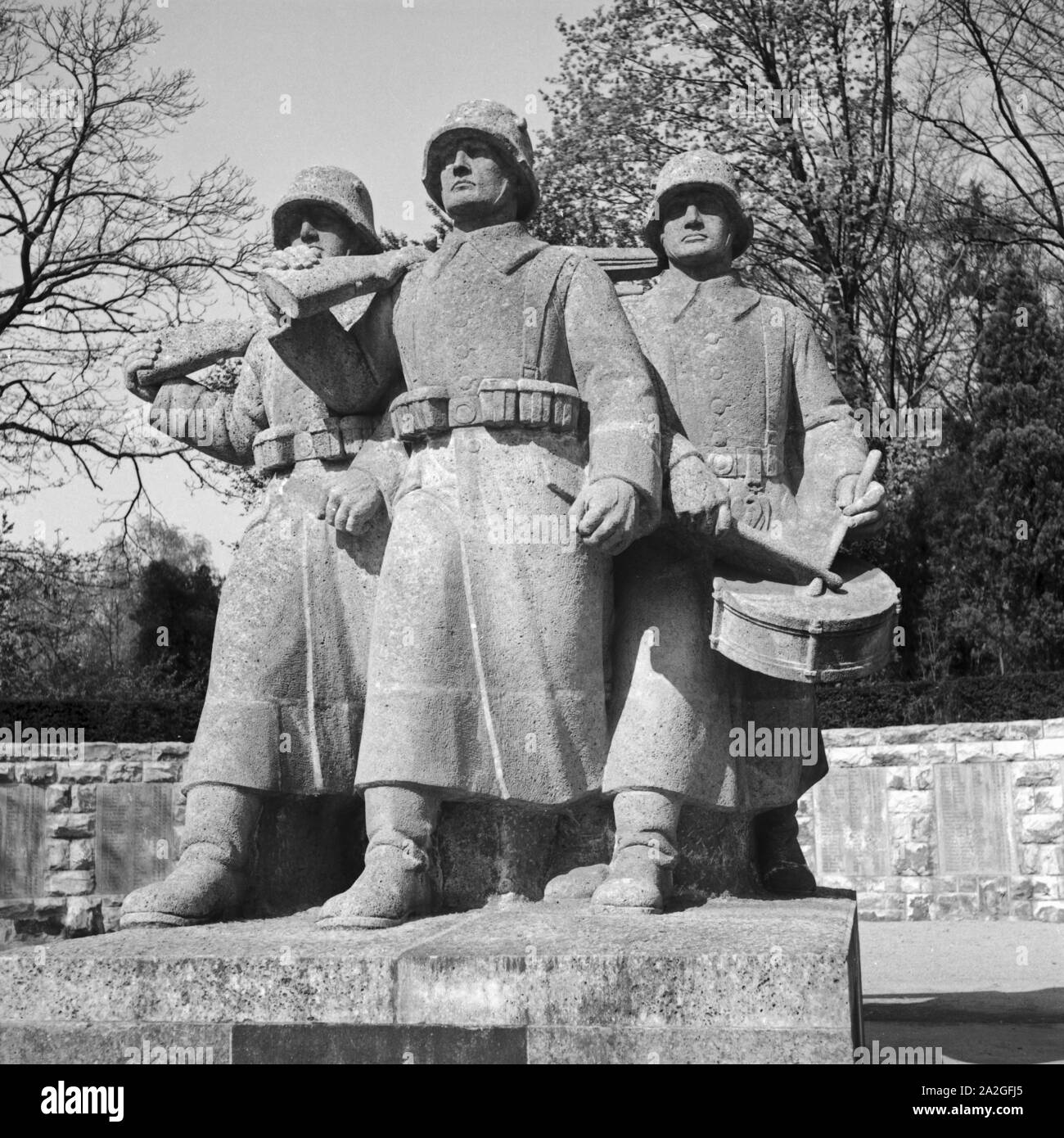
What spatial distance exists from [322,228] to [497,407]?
3.44ft

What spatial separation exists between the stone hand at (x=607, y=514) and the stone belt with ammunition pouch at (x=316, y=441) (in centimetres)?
92

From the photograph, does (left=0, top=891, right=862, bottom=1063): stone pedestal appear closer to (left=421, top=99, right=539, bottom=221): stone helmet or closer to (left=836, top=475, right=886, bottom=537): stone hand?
(left=836, top=475, right=886, bottom=537): stone hand

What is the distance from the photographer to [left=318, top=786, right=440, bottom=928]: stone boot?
169 inches

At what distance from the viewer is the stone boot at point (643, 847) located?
4.38m

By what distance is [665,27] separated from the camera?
21062 mm

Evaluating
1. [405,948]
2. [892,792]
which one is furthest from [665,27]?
[405,948]

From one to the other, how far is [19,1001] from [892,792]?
33.7ft

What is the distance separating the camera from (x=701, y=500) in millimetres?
4742

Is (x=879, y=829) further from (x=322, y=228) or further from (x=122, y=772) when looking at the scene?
(x=322, y=228)

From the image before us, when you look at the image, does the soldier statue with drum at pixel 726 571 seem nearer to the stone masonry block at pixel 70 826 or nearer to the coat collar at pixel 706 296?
the coat collar at pixel 706 296

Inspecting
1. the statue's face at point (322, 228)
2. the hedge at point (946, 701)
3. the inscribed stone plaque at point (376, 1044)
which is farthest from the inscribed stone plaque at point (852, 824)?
the inscribed stone plaque at point (376, 1044)

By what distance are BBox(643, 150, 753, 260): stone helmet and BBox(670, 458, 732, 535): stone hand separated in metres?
1.07
